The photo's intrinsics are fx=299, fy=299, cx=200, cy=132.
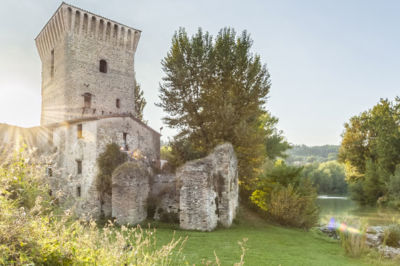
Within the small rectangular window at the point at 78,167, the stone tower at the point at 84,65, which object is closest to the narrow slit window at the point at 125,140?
the small rectangular window at the point at 78,167

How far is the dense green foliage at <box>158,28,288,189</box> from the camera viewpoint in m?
19.5

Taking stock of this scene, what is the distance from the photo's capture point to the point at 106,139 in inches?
690

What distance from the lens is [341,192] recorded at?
62.0 metres

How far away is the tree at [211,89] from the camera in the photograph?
64.1ft

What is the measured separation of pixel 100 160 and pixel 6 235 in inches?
541

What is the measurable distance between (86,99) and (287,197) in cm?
1657

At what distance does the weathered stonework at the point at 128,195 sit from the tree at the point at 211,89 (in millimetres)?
4434

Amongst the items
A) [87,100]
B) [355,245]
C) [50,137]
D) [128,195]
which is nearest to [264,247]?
[355,245]

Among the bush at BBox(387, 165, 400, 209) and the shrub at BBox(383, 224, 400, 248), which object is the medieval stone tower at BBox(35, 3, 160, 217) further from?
the bush at BBox(387, 165, 400, 209)

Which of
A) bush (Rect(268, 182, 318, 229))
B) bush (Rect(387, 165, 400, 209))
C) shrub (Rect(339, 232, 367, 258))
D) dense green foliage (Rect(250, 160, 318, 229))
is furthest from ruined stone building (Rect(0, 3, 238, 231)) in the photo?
bush (Rect(387, 165, 400, 209))

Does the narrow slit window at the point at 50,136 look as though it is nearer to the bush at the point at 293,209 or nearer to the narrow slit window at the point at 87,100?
the narrow slit window at the point at 87,100

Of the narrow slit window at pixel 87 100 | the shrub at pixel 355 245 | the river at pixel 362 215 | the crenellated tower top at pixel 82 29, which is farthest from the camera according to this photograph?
the narrow slit window at pixel 87 100

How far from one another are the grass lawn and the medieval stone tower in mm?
5898

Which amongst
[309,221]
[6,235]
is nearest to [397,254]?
[309,221]
